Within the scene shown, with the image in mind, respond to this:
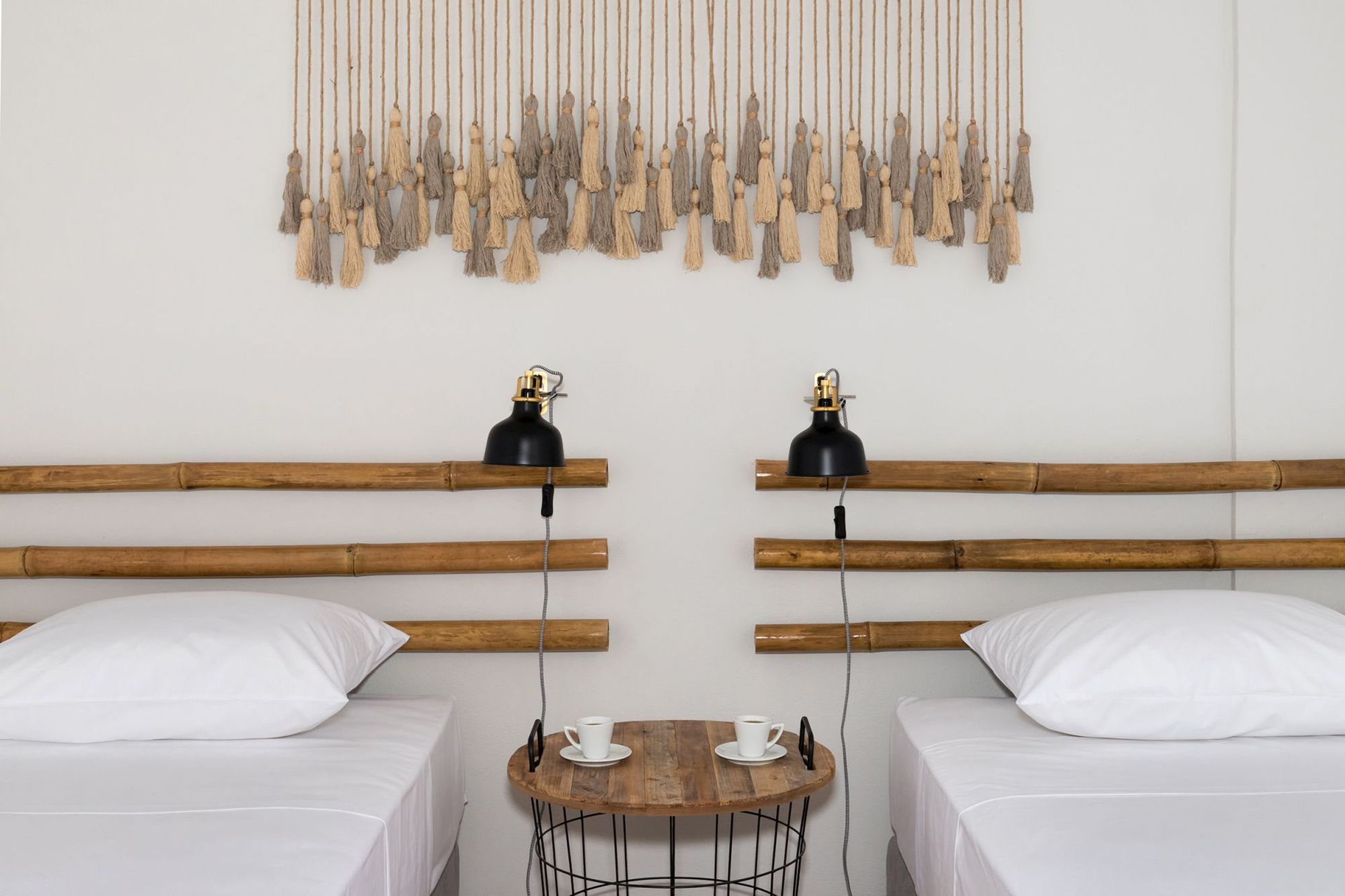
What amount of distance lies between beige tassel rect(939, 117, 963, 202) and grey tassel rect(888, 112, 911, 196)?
0.27ft

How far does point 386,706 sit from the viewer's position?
6.97 feet

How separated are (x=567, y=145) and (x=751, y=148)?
1.37 feet

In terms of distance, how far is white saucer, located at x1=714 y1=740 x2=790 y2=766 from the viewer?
6.07 feet

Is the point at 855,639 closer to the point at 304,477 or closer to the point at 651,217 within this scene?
the point at 651,217

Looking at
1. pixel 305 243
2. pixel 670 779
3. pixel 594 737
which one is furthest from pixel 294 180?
pixel 670 779

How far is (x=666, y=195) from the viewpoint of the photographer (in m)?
2.35

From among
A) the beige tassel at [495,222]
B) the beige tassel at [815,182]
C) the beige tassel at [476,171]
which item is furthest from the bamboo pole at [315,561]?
the beige tassel at [815,182]

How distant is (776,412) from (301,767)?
125 cm

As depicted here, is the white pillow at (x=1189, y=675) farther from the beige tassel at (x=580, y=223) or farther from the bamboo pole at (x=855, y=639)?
the beige tassel at (x=580, y=223)

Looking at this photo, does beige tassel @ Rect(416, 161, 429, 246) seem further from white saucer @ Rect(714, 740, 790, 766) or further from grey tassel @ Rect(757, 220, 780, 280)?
white saucer @ Rect(714, 740, 790, 766)

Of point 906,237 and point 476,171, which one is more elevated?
point 476,171

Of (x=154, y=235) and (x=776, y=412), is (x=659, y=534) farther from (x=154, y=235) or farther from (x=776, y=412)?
(x=154, y=235)

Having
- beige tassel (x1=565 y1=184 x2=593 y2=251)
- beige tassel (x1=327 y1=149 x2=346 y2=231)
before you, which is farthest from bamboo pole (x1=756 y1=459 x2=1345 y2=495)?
beige tassel (x1=327 y1=149 x2=346 y2=231)

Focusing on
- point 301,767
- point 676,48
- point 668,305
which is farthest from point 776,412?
point 301,767
